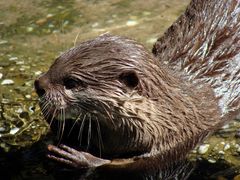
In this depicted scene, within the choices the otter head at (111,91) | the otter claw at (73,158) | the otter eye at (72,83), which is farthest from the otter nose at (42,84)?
the otter claw at (73,158)

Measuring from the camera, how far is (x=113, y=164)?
414 cm

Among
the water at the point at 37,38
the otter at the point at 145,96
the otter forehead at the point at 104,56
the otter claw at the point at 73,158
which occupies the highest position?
the otter forehead at the point at 104,56

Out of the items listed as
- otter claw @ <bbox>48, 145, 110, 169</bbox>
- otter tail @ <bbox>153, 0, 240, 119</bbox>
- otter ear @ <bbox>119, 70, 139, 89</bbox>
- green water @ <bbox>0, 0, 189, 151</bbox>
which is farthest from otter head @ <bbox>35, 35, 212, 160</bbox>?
green water @ <bbox>0, 0, 189, 151</bbox>

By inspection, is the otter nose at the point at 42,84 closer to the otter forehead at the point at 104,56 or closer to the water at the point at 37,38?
the otter forehead at the point at 104,56

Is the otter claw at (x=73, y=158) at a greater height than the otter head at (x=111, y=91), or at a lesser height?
lesser

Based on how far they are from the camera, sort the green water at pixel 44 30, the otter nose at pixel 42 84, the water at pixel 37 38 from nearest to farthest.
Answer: the otter nose at pixel 42 84 < the water at pixel 37 38 < the green water at pixel 44 30

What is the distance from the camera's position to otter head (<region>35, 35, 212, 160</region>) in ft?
12.6

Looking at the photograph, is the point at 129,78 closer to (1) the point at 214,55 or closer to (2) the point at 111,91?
(2) the point at 111,91

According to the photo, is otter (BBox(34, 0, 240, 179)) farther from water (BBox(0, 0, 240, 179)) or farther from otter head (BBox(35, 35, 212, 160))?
water (BBox(0, 0, 240, 179))

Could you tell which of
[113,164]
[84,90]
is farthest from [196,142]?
[84,90]

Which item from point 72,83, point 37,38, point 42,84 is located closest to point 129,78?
point 72,83

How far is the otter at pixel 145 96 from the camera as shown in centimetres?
386

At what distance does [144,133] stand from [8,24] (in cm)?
233

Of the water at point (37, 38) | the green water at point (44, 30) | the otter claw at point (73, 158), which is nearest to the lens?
the otter claw at point (73, 158)
